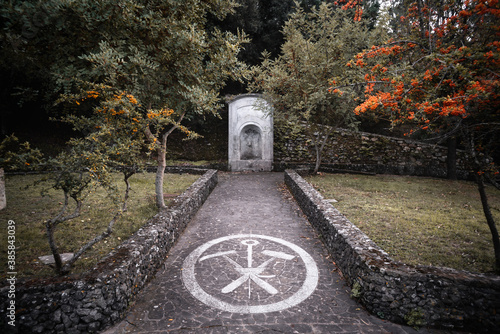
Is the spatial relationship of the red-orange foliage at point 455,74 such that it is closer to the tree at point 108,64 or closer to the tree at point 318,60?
the tree at point 108,64

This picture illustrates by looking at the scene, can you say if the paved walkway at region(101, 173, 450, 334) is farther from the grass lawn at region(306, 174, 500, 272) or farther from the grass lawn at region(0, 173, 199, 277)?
the grass lawn at region(306, 174, 500, 272)

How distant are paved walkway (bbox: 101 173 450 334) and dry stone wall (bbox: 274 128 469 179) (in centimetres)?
952

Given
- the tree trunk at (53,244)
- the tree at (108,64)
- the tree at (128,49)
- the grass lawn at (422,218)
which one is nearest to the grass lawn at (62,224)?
the tree trunk at (53,244)

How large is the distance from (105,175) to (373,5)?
21749 millimetres

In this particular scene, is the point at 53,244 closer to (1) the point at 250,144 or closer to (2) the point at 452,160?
(1) the point at 250,144

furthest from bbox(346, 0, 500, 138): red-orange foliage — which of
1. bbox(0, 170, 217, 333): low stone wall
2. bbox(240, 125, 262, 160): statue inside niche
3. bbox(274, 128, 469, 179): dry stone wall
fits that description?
bbox(240, 125, 262, 160): statue inside niche

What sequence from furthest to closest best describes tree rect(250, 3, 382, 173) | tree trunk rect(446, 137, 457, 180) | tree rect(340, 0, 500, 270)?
tree trunk rect(446, 137, 457, 180) → tree rect(250, 3, 382, 173) → tree rect(340, 0, 500, 270)

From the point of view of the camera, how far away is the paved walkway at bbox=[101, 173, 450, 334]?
11.8 feet

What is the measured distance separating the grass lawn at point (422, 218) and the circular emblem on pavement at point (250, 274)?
6.24ft

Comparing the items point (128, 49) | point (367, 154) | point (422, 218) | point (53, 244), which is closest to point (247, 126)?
point (367, 154)

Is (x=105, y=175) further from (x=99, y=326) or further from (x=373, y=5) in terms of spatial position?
(x=373, y=5)

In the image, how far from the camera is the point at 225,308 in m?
3.95

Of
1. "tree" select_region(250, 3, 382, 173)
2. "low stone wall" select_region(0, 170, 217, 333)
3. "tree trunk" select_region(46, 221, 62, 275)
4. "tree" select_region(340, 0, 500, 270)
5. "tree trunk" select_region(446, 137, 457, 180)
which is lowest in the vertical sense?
"low stone wall" select_region(0, 170, 217, 333)

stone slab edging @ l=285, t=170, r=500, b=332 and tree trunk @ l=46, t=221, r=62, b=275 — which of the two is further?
A: tree trunk @ l=46, t=221, r=62, b=275
